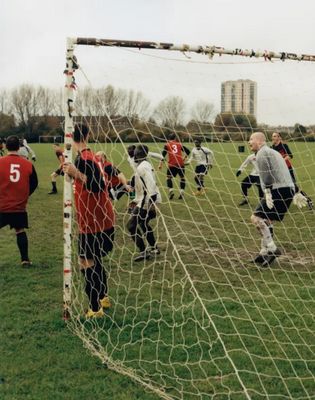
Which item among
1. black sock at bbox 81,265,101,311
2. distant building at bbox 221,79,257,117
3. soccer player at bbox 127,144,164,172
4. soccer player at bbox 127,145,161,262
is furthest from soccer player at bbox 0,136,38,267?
distant building at bbox 221,79,257,117

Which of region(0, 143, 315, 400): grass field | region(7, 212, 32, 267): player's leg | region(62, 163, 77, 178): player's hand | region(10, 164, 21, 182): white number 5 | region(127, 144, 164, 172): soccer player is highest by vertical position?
region(127, 144, 164, 172): soccer player

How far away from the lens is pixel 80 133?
5180 mm

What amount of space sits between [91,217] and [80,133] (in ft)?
2.67

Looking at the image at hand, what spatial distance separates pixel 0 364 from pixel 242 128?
3.56 metres

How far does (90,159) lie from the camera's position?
5.13 m

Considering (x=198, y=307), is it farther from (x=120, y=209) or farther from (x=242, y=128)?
(x=120, y=209)

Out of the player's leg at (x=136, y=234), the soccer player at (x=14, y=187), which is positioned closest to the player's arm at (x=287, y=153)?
the player's leg at (x=136, y=234)

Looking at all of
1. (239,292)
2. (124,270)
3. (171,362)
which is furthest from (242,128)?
(171,362)

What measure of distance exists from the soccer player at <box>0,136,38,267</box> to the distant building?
111 inches

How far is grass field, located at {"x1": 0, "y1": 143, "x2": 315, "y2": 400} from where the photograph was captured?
12.9 feet

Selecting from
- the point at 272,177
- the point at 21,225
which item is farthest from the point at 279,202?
the point at 21,225

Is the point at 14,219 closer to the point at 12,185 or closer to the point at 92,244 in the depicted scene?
the point at 12,185

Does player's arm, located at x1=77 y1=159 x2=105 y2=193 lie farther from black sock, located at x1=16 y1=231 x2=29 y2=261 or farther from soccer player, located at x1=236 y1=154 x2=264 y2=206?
soccer player, located at x1=236 y1=154 x2=264 y2=206

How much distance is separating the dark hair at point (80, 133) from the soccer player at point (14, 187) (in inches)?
82.3
